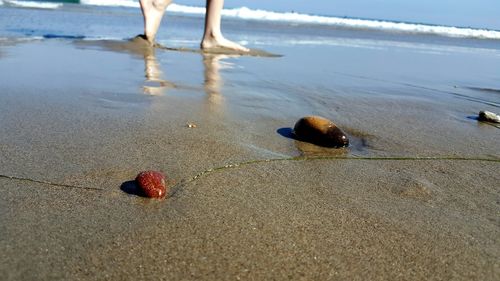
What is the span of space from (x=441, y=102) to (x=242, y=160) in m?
2.29

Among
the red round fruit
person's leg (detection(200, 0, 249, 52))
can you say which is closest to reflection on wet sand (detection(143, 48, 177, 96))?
person's leg (detection(200, 0, 249, 52))

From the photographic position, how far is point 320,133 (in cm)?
215

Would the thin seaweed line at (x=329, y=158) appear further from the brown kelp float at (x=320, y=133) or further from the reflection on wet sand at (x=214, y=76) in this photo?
the reflection on wet sand at (x=214, y=76)

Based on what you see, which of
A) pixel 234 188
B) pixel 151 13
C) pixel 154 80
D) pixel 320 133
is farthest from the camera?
pixel 151 13

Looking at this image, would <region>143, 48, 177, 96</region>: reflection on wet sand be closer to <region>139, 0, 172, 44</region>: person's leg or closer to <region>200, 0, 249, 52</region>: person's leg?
<region>139, 0, 172, 44</region>: person's leg

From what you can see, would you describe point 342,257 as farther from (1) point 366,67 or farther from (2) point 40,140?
(1) point 366,67

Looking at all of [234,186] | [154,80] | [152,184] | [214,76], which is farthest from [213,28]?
[152,184]

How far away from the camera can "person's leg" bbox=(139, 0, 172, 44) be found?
5645 millimetres

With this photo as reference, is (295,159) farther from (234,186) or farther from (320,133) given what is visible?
(234,186)

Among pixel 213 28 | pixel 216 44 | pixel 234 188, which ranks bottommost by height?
pixel 234 188

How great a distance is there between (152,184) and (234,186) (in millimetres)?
285

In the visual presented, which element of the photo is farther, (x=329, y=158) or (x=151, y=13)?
(x=151, y=13)

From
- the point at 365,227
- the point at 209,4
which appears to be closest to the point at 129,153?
the point at 365,227

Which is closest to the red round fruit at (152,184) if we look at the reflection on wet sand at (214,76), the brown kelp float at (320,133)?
the brown kelp float at (320,133)
